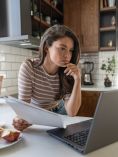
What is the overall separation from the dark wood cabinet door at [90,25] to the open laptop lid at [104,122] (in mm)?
2509

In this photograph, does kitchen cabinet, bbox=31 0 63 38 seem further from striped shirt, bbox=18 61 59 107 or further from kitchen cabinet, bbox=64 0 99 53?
striped shirt, bbox=18 61 59 107

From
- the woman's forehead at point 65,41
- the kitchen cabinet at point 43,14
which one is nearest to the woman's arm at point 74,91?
the woman's forehead at point 65,41

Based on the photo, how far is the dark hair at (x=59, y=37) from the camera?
113 centimetres

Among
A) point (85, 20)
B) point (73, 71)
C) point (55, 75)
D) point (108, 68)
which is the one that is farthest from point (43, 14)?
point (73, 71)

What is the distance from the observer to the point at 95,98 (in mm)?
2809

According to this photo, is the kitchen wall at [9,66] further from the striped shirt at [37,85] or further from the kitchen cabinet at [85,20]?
the kitchen cabinet at [85,20]

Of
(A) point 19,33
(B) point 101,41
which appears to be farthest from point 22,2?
(B) point 101,41

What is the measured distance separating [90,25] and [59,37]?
2.10 meters

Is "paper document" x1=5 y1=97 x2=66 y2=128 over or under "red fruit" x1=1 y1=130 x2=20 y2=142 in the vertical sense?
over

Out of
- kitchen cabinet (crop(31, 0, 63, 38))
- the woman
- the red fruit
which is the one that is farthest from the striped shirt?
kitchen cabinet (crop(31, 0, 63, 38))

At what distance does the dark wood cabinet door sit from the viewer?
10.0 ft

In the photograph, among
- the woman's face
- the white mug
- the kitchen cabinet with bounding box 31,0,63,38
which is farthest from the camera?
the white mug

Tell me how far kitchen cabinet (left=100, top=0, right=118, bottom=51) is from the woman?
77.0 inches

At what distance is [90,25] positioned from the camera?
3.10m
